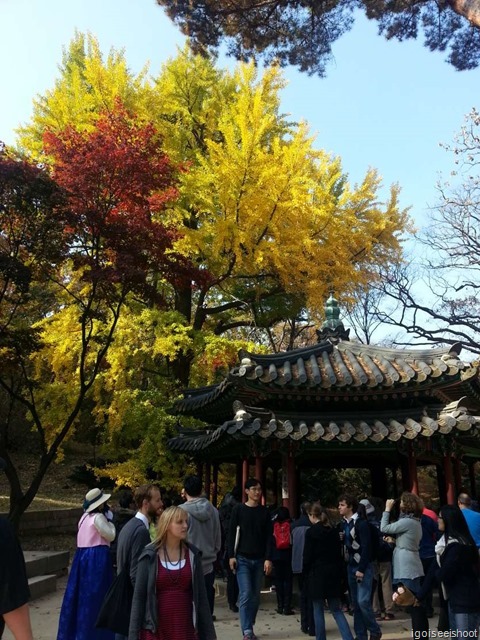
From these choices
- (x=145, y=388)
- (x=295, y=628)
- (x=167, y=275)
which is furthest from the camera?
(x=145, y=388)

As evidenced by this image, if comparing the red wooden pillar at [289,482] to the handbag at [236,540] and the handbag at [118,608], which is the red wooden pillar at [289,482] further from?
the handbag at [118,608]

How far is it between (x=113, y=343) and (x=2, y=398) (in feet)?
35.7

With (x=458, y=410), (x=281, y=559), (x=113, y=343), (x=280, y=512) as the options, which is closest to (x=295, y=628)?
(x=281, y=559)

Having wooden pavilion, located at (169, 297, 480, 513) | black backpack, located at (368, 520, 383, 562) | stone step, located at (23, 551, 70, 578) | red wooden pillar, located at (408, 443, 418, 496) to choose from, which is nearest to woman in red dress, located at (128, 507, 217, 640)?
black backpack, located at (368, 520, 383, 562)

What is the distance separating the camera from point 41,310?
55.8 feet

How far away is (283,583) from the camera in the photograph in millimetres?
7086

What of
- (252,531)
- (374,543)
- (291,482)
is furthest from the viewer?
(291,482)

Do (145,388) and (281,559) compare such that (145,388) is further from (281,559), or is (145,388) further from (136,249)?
(281,559)

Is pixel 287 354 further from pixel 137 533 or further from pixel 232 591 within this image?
pixel 137 533

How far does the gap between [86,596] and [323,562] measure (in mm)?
2096

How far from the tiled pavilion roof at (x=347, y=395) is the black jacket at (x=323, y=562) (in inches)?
104

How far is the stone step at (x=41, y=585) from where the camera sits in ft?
26.6

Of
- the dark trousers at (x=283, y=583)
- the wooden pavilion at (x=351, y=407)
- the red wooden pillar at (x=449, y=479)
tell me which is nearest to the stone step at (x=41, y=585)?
the wooden pavilion at (x=351, y=407)

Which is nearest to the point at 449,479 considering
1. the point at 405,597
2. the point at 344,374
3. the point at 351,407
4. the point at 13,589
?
the point at 351,407
